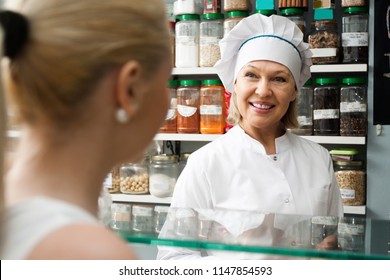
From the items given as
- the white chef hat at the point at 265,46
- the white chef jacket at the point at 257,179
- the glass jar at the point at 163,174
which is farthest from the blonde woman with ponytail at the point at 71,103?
the glass jar at the point at 163,174

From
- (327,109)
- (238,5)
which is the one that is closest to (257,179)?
(327,109)

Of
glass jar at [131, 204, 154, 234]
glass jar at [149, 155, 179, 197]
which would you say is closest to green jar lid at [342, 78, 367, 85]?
glass jar at [149, 155, 179, 197]

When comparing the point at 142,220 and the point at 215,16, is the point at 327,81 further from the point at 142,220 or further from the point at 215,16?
the point at 142,220

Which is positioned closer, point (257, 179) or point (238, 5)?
point (257, 179)

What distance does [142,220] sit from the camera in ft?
2.77

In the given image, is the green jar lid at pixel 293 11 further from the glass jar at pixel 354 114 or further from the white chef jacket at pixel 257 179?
the white chef jacket at pixel 257 179

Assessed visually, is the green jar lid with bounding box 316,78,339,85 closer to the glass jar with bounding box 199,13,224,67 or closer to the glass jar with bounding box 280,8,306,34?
the glass jar with bounding box 280,8,306,34

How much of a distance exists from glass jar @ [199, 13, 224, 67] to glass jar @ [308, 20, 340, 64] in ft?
1.20

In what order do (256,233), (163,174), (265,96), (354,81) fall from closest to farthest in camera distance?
1. (256,233)
2. (265,96)
3. (354,81)
4. (163,174)

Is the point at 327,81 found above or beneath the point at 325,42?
beneath

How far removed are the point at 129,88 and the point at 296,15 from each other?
5.59 ft

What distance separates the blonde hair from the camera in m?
Answer: 0.52

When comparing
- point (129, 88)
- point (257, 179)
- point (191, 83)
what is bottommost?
point (257, 179)

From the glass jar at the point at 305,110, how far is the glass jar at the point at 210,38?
37 cm
